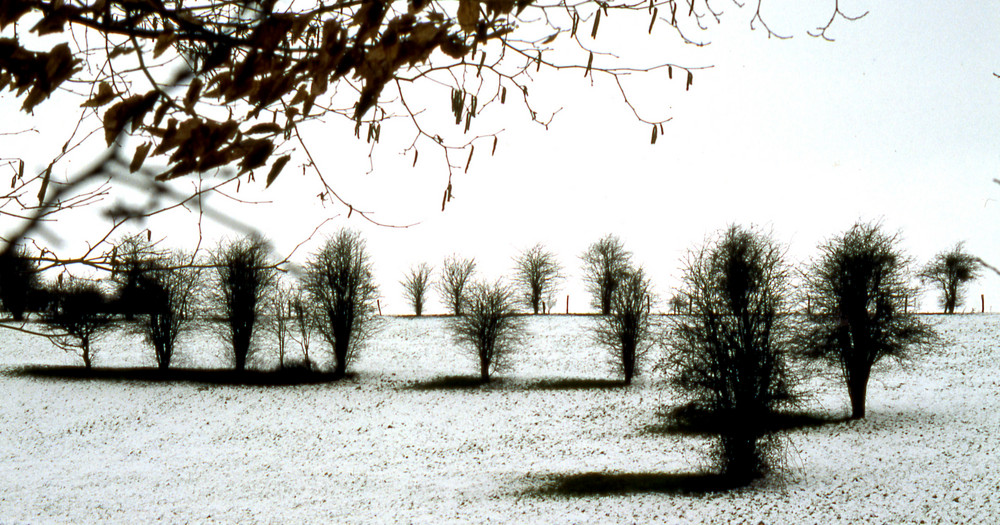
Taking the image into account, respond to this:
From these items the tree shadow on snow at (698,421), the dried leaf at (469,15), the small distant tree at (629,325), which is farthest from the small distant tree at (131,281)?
the small distant tree at (629,325)

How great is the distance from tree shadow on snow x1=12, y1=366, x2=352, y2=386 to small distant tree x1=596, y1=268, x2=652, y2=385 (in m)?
15.5

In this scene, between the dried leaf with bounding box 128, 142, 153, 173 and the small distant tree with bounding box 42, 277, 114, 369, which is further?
the small distant tree with bounding box 42, 277, 114, 369

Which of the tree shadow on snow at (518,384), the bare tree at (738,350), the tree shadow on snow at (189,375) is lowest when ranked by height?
the tree shadow on snow at (518,384)

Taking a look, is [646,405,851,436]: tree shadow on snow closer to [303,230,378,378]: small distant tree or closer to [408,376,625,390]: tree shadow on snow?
[408,376,625,390]: tree shadow on snow

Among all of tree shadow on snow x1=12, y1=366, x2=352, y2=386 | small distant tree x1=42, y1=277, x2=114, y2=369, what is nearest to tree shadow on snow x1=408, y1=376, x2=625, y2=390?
tree shadow on snow x1=12, y1=366, x2=352, y2=386

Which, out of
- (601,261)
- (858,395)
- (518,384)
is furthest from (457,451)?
(601,261)

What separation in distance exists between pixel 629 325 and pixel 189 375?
2533cm

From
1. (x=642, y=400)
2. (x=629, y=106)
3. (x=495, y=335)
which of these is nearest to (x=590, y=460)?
(x=642, y=400)

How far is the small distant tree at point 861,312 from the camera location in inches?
1193

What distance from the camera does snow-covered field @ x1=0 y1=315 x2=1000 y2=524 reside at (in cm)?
1911

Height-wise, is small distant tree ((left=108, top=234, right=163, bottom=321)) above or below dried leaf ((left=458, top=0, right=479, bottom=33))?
below

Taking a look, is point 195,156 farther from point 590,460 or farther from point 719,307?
point 590,460

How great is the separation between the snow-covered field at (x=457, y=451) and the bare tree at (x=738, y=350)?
3.82ft

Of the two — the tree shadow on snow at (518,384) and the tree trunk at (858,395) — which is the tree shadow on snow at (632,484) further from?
the tree shadow on snow at (518,384)
